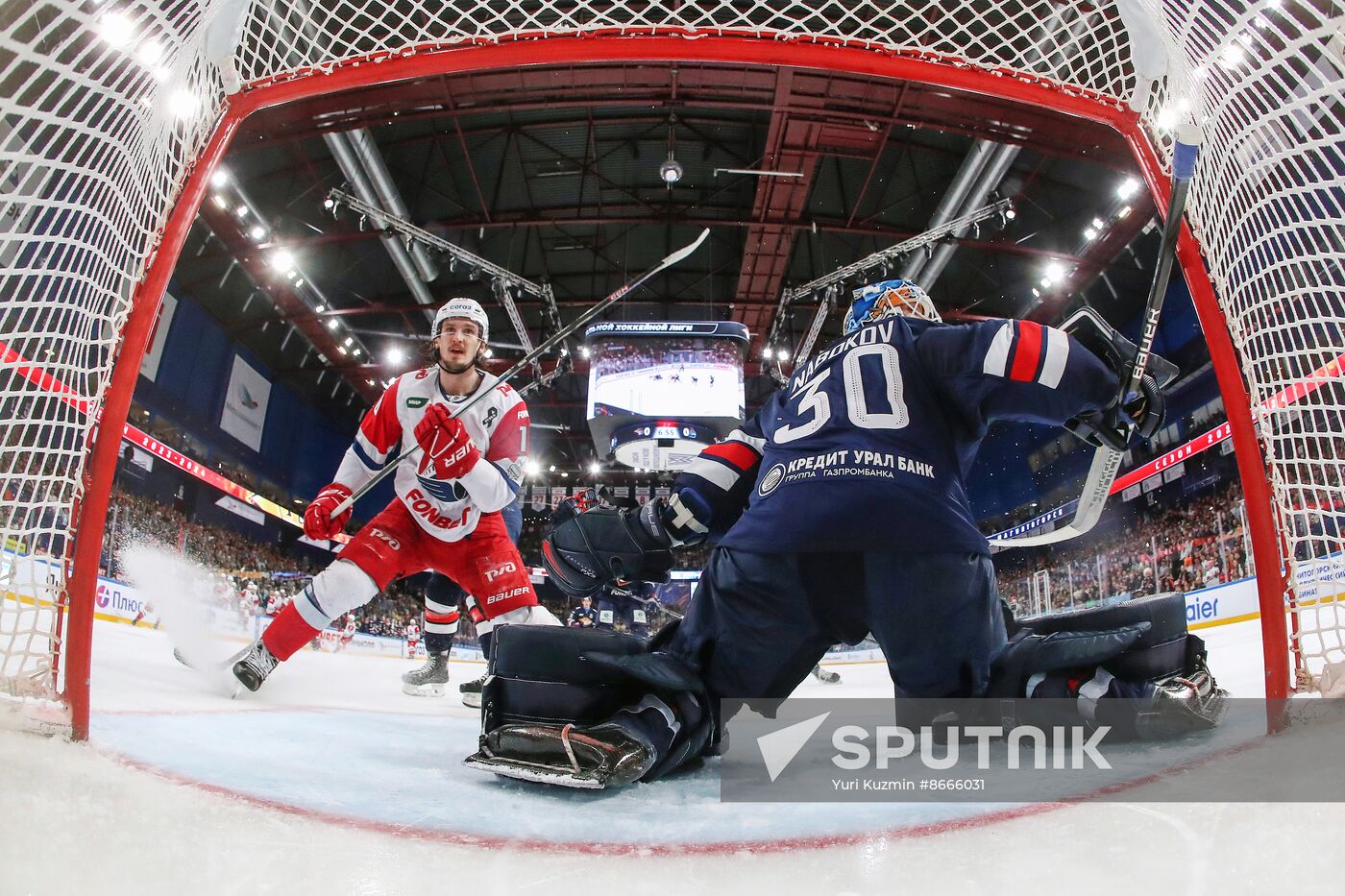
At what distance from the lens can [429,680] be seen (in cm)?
327

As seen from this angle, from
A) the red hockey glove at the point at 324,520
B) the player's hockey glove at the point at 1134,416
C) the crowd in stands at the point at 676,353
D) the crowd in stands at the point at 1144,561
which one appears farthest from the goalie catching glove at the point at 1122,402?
the crowd in stands at the point at 676,353

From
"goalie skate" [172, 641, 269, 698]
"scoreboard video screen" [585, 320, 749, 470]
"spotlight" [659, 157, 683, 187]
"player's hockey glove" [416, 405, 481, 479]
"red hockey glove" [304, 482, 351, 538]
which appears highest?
"spotlight" [659, 157, 683, 187]

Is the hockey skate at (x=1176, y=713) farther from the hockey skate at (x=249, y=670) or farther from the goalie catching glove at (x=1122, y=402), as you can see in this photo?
the hockey skate at (x=249, y=670)

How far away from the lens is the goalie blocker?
1.07m

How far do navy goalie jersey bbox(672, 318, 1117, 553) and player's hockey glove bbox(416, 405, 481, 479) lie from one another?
1.04 m

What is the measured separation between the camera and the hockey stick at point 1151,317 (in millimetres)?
1210

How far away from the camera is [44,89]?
47.2 inches

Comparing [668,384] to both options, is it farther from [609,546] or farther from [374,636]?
[609,546]

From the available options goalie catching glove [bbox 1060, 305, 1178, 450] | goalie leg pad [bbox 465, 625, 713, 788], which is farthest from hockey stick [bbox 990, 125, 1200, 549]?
goalie leg pad [bbox 465, 625, 713, 788]

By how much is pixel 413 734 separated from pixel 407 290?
12453 mm

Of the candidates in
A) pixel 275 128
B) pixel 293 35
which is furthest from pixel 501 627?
pixel 275 128

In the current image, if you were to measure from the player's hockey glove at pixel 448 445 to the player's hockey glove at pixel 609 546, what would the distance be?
88 cm

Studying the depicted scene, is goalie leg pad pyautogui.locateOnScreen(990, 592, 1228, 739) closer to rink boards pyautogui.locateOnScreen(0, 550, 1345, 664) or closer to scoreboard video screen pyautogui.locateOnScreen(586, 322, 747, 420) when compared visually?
rink boards pyautogui.locateOnScreen(0, 550, 1345, 664)

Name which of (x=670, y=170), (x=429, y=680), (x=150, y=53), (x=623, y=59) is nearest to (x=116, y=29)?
(x=150, y=53)
